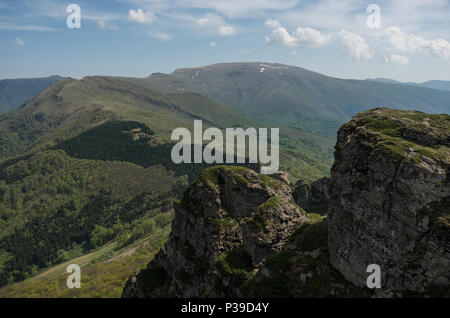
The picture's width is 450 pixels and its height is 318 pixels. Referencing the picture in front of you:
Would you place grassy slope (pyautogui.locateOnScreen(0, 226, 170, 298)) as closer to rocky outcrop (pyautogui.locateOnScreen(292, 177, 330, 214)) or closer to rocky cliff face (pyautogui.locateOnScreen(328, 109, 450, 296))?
rocky outcrop (pyautogui.locateOnScreen(292, 177, 330, 214))

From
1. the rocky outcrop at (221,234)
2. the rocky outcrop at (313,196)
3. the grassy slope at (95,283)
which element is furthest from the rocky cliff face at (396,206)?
the grassy slope at (95,283)

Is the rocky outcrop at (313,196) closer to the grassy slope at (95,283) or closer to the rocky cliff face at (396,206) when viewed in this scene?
→ the rocky cliff face at (396,206)

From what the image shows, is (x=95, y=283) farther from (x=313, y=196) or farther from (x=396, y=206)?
(x=396, y=206)

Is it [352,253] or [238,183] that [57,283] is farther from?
[352,253]

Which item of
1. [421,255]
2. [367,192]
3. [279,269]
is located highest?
[367,192]

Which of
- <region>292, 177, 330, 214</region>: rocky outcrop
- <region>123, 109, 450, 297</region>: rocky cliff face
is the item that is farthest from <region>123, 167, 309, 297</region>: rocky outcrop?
<region>292, 177, 330, 214</region>: rocky outcrop
